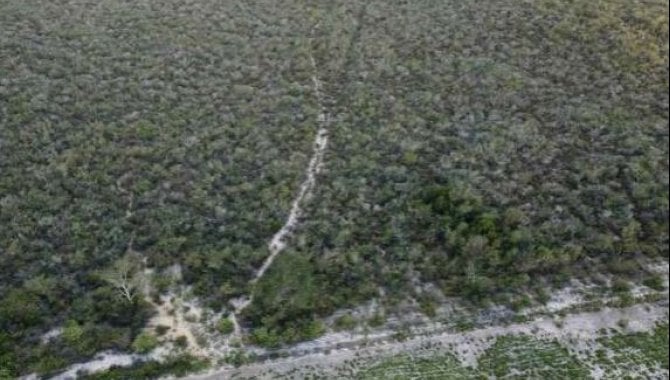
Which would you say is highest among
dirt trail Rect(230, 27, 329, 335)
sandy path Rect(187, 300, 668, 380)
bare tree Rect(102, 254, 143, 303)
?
dirt trail Rect(230, 27, 329, 335)

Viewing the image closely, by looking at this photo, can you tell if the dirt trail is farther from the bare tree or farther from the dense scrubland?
the bare tree

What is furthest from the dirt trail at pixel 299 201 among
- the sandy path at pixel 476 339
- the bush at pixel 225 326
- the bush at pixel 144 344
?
the bush at pixel 144 344

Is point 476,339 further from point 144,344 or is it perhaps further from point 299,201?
point 144,344

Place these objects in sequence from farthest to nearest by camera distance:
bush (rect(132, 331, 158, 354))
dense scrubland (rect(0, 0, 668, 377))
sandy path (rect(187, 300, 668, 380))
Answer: dense scrubland (rect(0, 0, 668, 377)) → bush (rect(132, 331, 158, 354)) → sandy path (rect(187, 300, 668, 380))

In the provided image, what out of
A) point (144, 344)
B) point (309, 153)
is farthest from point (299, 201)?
point (144, 344)

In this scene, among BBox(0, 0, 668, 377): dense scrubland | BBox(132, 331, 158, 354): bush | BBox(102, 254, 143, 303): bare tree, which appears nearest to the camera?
BBox(132, 331, 158, 354): bush

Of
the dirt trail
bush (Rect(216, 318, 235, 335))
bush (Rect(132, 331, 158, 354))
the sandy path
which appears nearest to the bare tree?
bush (Rect(132, 331, 158, 354))

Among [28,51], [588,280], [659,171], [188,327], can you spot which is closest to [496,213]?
[588,280]

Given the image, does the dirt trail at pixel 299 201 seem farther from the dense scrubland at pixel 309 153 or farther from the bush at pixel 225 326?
the dense scrubland at pixel 309 153

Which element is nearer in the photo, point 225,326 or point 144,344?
point 144,344

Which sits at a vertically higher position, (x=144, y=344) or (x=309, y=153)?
(x=309, y=153)
